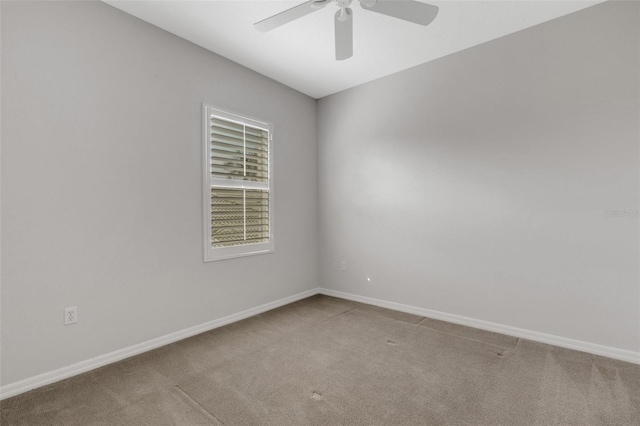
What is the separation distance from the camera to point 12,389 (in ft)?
6.40

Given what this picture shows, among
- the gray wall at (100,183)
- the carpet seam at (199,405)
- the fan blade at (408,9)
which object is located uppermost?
the fan blade at (408,9)

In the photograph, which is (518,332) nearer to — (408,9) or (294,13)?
(408,9)

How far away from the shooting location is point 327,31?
2.73 metres

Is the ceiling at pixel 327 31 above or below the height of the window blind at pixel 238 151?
above

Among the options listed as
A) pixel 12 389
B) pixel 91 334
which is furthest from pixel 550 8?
pixel 12 389

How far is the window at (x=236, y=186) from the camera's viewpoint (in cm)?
305

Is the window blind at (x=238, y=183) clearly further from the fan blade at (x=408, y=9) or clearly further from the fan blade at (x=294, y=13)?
the fan blade at (x=408, y=9)

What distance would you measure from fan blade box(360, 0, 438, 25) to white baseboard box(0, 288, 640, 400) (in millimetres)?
2684

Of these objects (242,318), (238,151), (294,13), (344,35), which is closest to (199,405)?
(242,318)

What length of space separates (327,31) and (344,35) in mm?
707

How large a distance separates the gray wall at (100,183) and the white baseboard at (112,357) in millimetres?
49

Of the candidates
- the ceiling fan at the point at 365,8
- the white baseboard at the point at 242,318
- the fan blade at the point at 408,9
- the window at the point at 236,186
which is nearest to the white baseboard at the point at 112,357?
the white baseboard at the point at 242,318

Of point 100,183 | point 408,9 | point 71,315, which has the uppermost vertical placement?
point 408,9

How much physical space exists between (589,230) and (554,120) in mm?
953
